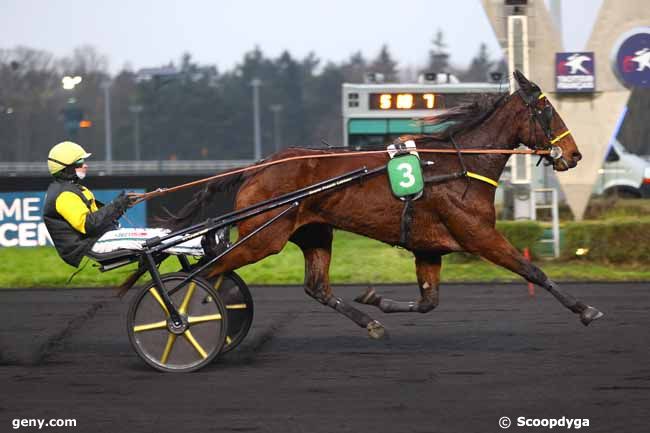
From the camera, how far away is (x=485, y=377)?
21.8 ft

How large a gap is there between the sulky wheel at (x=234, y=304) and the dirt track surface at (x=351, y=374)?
0.15 m

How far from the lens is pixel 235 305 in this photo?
7410 millimetres

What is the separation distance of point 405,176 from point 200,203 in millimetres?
1462

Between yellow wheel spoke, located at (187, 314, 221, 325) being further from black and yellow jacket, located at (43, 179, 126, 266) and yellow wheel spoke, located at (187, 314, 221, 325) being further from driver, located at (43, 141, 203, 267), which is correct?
black and yellow jacket, located at (43, 179, 126, 266)

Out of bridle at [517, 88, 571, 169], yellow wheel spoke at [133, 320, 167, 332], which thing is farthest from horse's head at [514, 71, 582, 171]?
yellow wheel spoke at [133, 320, 167, 332]

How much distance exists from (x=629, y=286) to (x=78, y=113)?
82.9ft

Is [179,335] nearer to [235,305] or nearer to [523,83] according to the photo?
[235,305]

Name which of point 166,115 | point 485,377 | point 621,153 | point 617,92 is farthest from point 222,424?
point 166,115

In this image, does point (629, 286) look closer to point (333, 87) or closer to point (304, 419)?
point (304, 419)

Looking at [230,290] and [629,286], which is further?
[629,286]
